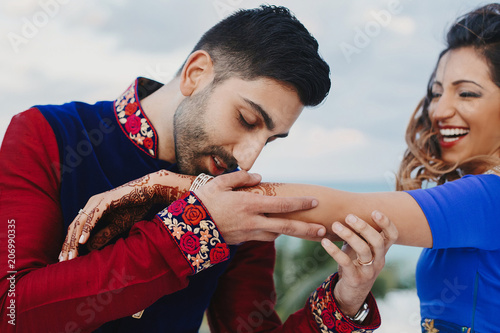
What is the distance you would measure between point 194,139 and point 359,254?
749 mm

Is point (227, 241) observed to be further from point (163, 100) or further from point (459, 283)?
point (459, 283)

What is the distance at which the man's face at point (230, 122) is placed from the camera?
1737mm

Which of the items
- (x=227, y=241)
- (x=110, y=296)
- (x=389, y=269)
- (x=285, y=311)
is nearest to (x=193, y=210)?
(x=227, y=241)

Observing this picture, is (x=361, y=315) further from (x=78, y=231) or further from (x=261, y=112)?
(x=78, y=231)

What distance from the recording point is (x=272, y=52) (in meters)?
1.78

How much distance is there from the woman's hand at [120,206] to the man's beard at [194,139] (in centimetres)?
23

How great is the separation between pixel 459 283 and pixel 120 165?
130 centimetres

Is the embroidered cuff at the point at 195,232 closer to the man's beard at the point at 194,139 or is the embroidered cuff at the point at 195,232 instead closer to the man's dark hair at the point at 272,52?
the man's beard at the point at 194,139

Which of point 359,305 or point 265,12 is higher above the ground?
point 265,12

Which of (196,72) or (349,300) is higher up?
(196,72)

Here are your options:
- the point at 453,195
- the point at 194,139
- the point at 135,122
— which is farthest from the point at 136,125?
the point at 453,195

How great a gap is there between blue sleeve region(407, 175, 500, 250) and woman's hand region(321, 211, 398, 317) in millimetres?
153

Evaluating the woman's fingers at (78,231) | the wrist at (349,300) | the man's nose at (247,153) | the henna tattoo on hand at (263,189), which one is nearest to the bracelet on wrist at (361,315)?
the wrist at (349,300)

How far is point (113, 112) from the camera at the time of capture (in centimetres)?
183
